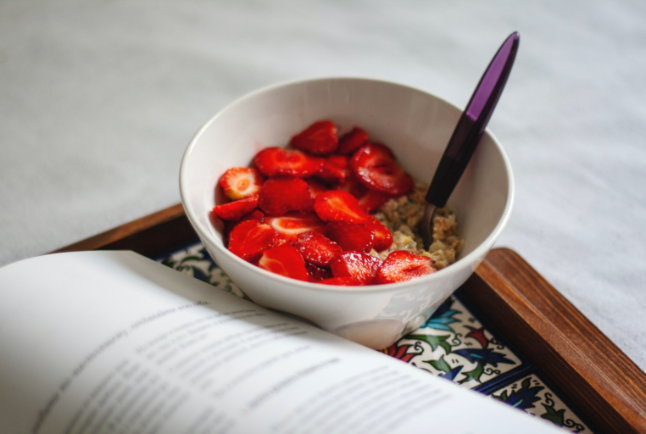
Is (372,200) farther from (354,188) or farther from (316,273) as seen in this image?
(316,273)

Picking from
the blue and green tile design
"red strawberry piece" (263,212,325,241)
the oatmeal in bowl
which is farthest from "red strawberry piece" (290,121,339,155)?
the blue and green tile design

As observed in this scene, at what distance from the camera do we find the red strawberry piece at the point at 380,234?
60cm

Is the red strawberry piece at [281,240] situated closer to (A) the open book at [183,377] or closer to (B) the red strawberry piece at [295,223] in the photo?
(B) the red strawberry piece at [295,223]

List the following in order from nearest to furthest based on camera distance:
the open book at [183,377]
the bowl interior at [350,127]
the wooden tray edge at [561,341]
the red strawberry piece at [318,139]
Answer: the open book at [183,377] < the wooden tray edge at [561,341] < the bowl interior at [350,127] < the red strawberry piece at [318,139]

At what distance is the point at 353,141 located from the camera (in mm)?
735

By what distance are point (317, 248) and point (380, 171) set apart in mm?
197

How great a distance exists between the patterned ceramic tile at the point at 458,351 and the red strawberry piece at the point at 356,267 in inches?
4.6

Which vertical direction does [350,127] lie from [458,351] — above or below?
above

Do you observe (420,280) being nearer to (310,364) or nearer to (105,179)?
(310,364)

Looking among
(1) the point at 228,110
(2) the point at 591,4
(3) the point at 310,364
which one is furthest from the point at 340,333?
(2) the point at 591,4

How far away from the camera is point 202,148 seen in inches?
24.5

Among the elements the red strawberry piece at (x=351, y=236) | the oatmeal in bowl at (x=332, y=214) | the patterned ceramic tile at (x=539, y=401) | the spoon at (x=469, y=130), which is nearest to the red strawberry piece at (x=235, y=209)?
the oatmeal in bowl at (x=332, y=214)

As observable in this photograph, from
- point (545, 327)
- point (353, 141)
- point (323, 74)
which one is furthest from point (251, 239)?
point (323, 74)

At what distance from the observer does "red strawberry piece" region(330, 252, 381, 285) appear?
20.7 inches
